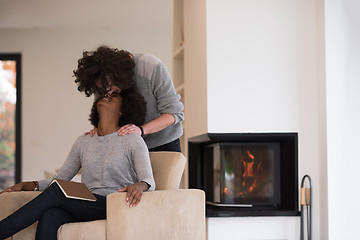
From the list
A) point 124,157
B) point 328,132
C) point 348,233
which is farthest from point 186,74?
point 124,157

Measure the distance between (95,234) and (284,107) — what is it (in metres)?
1.88

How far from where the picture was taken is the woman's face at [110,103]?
110 inches

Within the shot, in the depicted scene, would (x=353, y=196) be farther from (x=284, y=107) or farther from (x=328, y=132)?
(x=284, y=107)

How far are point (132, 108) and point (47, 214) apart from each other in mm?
698

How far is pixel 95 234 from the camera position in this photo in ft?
7.87

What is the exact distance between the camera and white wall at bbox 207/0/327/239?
3863 millimetres

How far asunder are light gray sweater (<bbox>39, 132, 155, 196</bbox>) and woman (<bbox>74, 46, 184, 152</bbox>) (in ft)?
0.23

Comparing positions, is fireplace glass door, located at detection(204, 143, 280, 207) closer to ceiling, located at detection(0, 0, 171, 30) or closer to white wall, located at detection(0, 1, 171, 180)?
ceiling, located at detection(0, 0, 171, 30)

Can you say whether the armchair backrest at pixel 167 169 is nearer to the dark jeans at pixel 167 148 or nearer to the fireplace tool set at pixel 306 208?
the dark jeans at pixel 167 148

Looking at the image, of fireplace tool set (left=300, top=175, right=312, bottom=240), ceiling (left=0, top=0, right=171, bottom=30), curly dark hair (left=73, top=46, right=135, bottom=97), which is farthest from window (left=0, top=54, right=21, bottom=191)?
curly dark hair (left=73, top=46, right=135, bottom=97)

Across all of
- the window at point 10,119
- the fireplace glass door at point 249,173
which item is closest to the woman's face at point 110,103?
the fireplace glass door at point 249,173

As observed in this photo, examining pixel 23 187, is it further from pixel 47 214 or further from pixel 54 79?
pixel 54 79

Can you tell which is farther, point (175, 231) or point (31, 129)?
point (31, 129)

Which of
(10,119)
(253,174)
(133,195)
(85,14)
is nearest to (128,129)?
(133,195)
